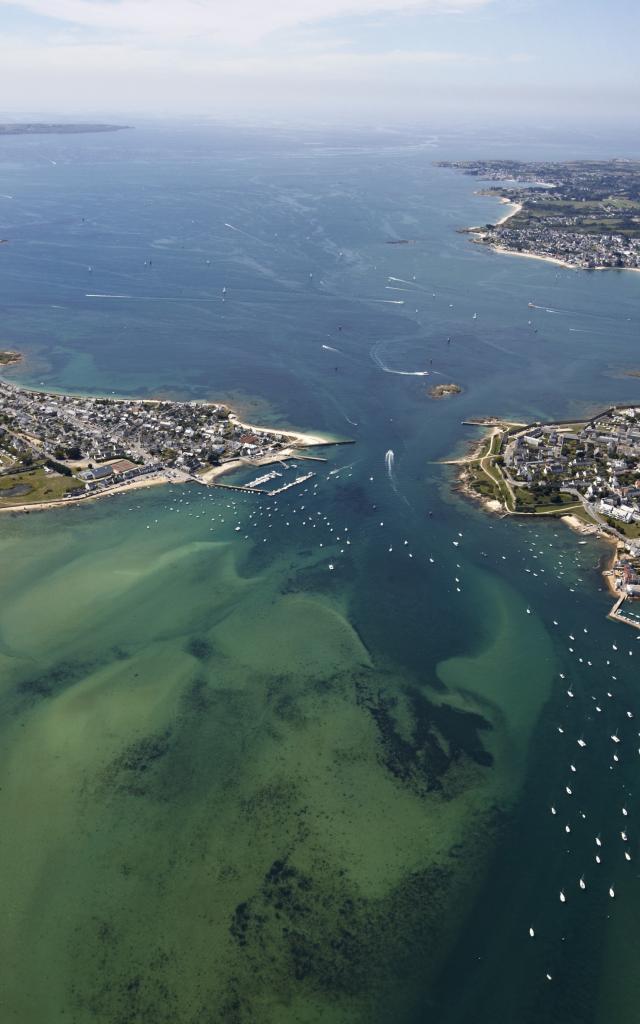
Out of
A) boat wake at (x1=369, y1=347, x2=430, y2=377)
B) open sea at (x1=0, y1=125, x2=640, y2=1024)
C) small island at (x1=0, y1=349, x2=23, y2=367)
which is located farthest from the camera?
small island at (x1=0, y1=349, x2=23, y2=367)

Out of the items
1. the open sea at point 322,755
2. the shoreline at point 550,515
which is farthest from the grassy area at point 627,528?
the open sea at point 322,755

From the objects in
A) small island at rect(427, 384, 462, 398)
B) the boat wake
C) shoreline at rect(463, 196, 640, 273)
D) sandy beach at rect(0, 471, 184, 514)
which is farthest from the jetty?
shoreline at rect(463, 196, 640, 273)

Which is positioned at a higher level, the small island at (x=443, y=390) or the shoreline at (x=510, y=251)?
the shoreline at (x=510, y=251)

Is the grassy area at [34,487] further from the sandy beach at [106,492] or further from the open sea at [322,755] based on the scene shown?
the open sea at [322,755]

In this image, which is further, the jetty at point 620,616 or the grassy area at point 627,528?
the grassy area at point 627,528

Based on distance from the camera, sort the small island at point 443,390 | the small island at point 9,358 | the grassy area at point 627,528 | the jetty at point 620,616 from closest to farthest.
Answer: the jetty at point 620,616, the grassy area at point 627,528, the small island at point 443,390, the small island at point 9,358

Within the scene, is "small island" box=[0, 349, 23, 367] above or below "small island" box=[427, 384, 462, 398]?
above

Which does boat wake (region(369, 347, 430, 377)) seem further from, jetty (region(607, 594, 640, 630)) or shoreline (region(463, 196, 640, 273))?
shoreline (region(463, 196, 640, 273))

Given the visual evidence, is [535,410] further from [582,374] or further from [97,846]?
[97,846]
